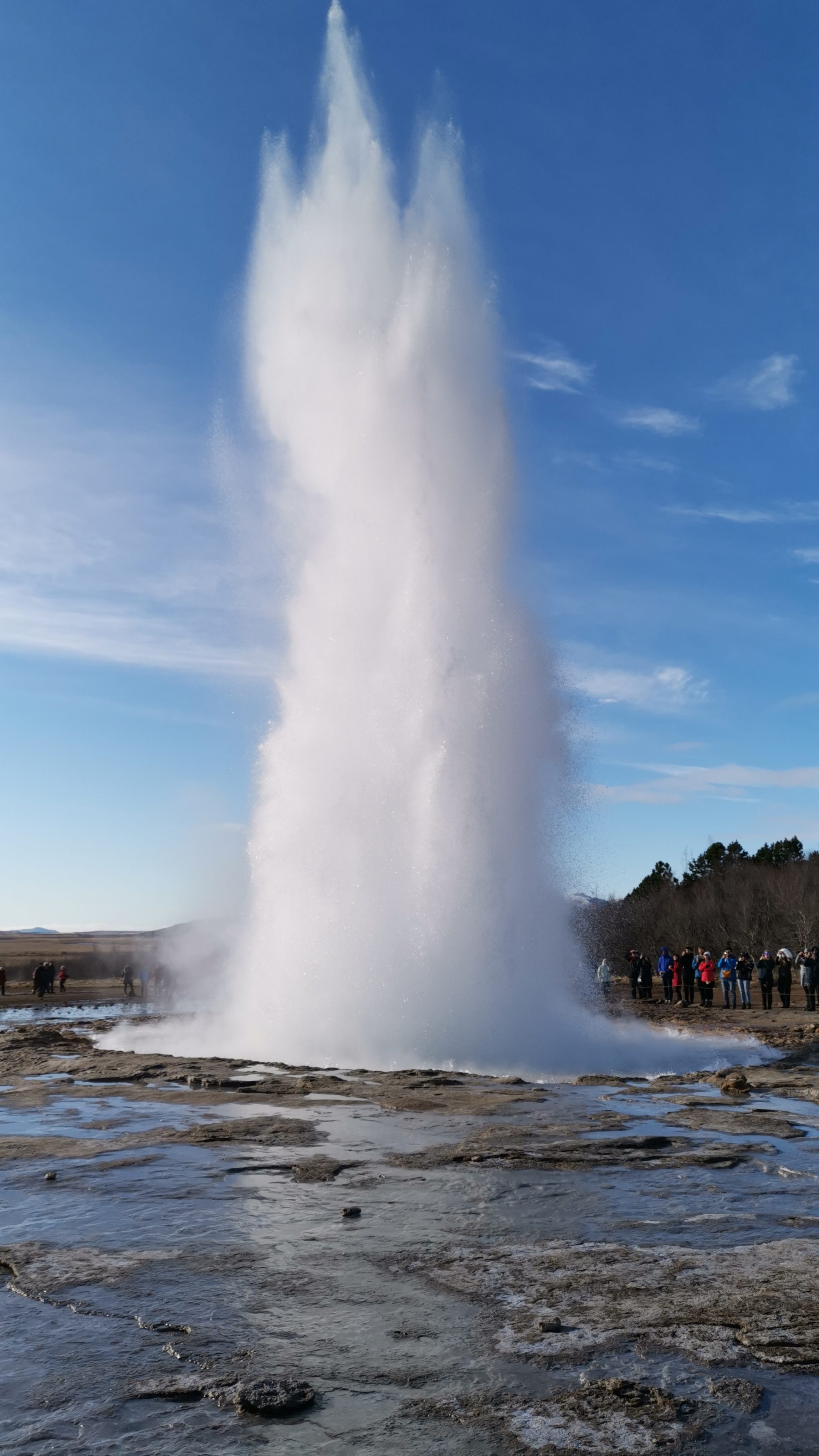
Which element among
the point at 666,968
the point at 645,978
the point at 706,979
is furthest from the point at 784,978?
the point at 645,978

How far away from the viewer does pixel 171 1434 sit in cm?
391

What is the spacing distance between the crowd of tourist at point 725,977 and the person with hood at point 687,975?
0.06 ft

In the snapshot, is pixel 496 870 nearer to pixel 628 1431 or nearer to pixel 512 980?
pixel 512 980

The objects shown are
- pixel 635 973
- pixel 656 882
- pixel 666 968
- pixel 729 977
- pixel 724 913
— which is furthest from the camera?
pixel 656 882

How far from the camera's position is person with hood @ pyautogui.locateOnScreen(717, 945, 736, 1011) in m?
29.4

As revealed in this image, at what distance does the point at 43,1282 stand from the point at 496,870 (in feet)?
39.5

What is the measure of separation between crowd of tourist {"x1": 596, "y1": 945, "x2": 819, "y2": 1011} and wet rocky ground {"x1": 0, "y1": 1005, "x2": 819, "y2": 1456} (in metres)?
18.3

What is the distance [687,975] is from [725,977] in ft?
5.51

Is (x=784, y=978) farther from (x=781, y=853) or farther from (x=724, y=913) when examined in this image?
(x=781, y=853)

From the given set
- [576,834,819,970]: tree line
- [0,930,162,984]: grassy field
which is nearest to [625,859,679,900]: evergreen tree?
[576,834,819,970]: tree line

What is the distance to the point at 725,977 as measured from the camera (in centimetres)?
2953

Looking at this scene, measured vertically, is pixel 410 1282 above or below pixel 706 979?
below

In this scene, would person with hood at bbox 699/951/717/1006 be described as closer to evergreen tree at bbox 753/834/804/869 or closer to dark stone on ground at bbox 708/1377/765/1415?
dark stone on ground at bbox 708/1377/765/1415

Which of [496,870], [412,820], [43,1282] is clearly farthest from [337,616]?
[43,1282]
